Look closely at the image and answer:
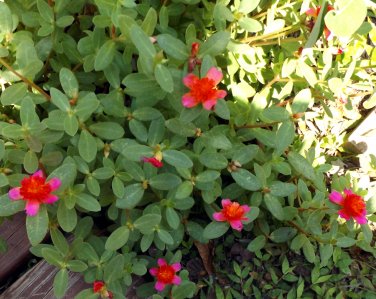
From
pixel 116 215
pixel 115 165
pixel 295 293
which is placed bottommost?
pixel 295 293

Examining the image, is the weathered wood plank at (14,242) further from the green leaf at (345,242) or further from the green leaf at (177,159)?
the green leaf at (345,242)

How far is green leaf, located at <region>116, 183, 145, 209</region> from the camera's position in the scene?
1.35 meters

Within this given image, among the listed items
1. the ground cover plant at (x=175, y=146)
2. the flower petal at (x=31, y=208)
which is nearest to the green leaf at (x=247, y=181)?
the ground cover plant at (x=175, y=146)

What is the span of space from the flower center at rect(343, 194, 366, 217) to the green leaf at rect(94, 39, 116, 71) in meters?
0.82

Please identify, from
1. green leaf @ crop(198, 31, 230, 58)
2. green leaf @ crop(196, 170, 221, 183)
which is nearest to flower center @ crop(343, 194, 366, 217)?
green leaf @ crop(196, 170, 221, 183)

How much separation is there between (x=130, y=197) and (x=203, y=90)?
43 cm

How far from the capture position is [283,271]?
5.74ft

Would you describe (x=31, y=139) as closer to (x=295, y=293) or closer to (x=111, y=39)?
(x=111, y=39)

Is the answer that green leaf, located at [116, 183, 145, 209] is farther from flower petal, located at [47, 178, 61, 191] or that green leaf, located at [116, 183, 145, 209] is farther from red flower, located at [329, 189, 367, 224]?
red flower, located at [329, 189, 367, 224]

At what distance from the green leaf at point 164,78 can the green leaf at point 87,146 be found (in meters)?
0.29

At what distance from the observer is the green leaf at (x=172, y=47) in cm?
116

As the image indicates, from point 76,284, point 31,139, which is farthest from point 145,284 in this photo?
point 31,139

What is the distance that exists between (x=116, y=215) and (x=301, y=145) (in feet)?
2.40

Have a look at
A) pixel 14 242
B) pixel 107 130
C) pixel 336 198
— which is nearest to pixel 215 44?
pixel 107 130
